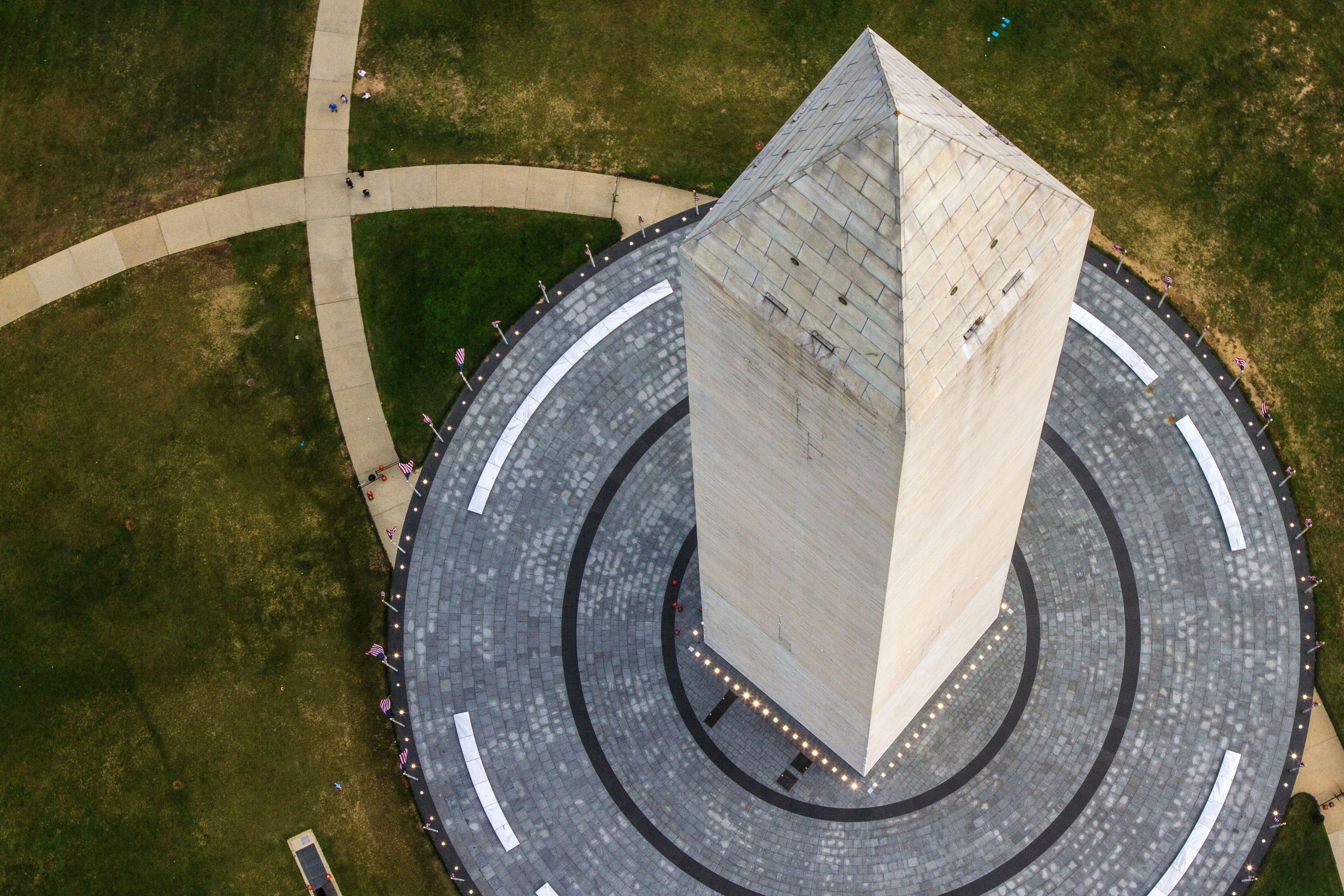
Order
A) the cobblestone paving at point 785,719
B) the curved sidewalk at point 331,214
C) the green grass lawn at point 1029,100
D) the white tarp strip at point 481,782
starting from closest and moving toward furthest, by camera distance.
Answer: the cobblestone paving at point 785,719 → the white tarp strip at point 481,782 → the green grass lawn at point 1029,100 → the curved sidewalk at point 331,214

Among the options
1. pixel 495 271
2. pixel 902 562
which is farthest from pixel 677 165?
pixel 902 562

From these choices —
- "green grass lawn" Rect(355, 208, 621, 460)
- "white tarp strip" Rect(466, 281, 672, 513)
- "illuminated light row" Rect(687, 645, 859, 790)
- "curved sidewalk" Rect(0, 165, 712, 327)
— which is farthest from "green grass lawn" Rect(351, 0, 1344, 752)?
"illuminated light row" Rect(687, 645, 859, 790)

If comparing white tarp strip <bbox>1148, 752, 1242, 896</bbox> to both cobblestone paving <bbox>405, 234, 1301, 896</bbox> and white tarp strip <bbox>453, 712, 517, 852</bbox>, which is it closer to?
cobblestone paving <bbox>405, 234, 1301, 896</bbox>

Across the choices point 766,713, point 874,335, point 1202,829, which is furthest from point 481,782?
point 874,335

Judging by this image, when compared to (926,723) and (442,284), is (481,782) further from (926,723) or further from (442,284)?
(442,284)

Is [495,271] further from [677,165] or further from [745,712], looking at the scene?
[745,712]

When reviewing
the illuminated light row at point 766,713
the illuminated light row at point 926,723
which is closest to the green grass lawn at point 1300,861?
the illuminated light row at point 926,723

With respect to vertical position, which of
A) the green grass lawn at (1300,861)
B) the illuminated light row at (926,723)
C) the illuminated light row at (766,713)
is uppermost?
the illuminated light row at (766,713)

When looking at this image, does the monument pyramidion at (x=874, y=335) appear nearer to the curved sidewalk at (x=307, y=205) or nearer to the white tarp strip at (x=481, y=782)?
the white tarp strip at (x=481, y=782)
